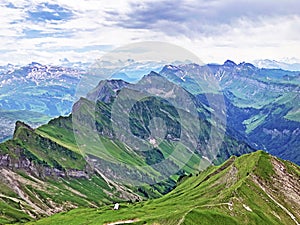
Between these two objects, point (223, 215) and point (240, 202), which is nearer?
point (223, 215)

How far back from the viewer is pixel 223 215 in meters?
176

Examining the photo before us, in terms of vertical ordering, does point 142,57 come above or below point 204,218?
above

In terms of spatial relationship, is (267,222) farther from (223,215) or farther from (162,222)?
(162,222)

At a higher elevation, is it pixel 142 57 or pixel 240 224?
pixel 142 57

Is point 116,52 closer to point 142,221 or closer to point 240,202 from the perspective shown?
point 142,221

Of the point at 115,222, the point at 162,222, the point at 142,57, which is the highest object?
the point at 142,57

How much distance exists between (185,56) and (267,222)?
87481 mm

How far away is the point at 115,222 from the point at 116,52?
256ft

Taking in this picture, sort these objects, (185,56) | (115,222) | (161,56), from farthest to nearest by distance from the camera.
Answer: (115,222) → (185,56) → (161,56)

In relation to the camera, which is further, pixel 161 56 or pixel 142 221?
pixel 142 221

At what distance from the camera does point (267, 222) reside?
642 ft

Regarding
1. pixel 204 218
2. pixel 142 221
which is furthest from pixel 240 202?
pixel 142 221

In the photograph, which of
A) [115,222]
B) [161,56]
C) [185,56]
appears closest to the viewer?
[161,56]

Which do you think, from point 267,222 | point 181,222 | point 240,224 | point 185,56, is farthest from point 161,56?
point 267,222
